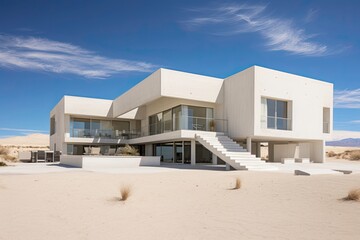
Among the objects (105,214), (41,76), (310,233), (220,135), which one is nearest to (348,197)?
(310,233)

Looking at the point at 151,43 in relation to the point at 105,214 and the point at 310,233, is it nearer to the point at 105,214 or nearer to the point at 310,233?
the point at 105,214

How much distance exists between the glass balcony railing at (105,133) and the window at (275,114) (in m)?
12.7

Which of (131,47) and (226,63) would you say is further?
(131,47)

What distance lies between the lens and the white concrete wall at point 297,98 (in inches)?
656

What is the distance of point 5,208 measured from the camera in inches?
231

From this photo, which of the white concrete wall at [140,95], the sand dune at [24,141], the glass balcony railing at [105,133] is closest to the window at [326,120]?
the white concrete wall at [140,95]

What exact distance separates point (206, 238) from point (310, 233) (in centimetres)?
143

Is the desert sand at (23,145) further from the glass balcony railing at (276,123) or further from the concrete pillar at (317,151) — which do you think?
the concrete pillar at (317,151)

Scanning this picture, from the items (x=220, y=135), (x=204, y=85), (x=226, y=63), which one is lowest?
(x=220, y=135)

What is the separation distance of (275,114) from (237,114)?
2.30 metres

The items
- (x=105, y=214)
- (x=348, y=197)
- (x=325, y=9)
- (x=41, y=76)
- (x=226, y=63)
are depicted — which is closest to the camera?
(x=105, y=214)

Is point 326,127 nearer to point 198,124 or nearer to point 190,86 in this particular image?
point 198,124

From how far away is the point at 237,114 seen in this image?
57.6 ft

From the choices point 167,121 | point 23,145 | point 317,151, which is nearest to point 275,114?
point 317,151
